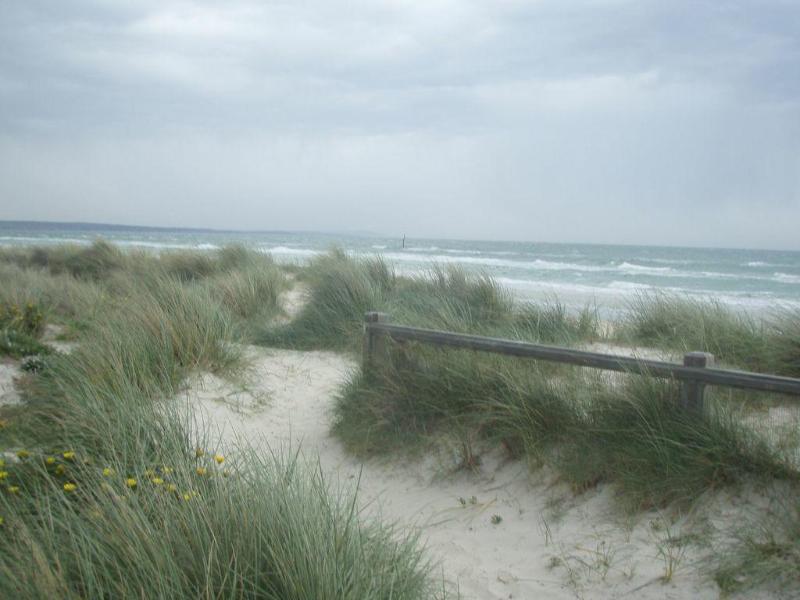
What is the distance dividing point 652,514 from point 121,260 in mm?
14389

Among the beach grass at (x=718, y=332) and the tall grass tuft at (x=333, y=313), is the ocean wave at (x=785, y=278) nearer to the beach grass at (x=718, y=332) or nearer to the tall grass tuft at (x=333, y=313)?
the beach grass at (x=718, y=332)

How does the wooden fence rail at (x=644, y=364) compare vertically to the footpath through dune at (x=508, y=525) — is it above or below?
above

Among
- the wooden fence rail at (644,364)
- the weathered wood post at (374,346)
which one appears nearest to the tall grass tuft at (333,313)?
the weathered wood post at (374,346)

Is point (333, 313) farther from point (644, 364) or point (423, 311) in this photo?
point (644, 364)

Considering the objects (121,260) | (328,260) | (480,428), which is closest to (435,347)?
(480,428)

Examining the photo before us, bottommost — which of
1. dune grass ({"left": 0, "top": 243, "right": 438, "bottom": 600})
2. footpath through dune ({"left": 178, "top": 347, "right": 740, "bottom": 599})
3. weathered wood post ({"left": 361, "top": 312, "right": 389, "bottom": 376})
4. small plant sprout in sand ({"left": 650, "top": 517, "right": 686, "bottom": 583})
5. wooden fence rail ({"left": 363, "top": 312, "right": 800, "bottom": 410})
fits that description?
footpath through dune ({"left": 178, "top": 347, "right": 740, "bottom": 599})

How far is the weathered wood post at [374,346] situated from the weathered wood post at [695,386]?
2.69m

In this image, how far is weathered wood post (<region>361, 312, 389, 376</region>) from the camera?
625 centimetres

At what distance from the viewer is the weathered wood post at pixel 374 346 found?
6.25 m

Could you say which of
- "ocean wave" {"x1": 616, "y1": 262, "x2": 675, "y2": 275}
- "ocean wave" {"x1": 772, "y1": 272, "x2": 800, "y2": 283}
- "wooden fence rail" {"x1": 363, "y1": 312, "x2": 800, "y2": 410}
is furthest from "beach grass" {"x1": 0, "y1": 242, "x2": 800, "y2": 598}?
"ocean wave" {"x1": 616, "y1": 262, "x2": 675, "y2": 275}

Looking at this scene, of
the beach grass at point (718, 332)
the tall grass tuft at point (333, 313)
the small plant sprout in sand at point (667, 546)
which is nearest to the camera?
the small plant sprout in sand at point (667, 546)

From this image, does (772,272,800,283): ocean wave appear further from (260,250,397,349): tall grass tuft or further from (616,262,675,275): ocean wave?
(260,250,397,349): tall grass tuft

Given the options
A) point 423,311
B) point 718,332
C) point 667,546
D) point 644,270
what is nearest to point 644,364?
point 667,546

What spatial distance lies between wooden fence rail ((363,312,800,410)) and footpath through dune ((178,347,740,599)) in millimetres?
797
